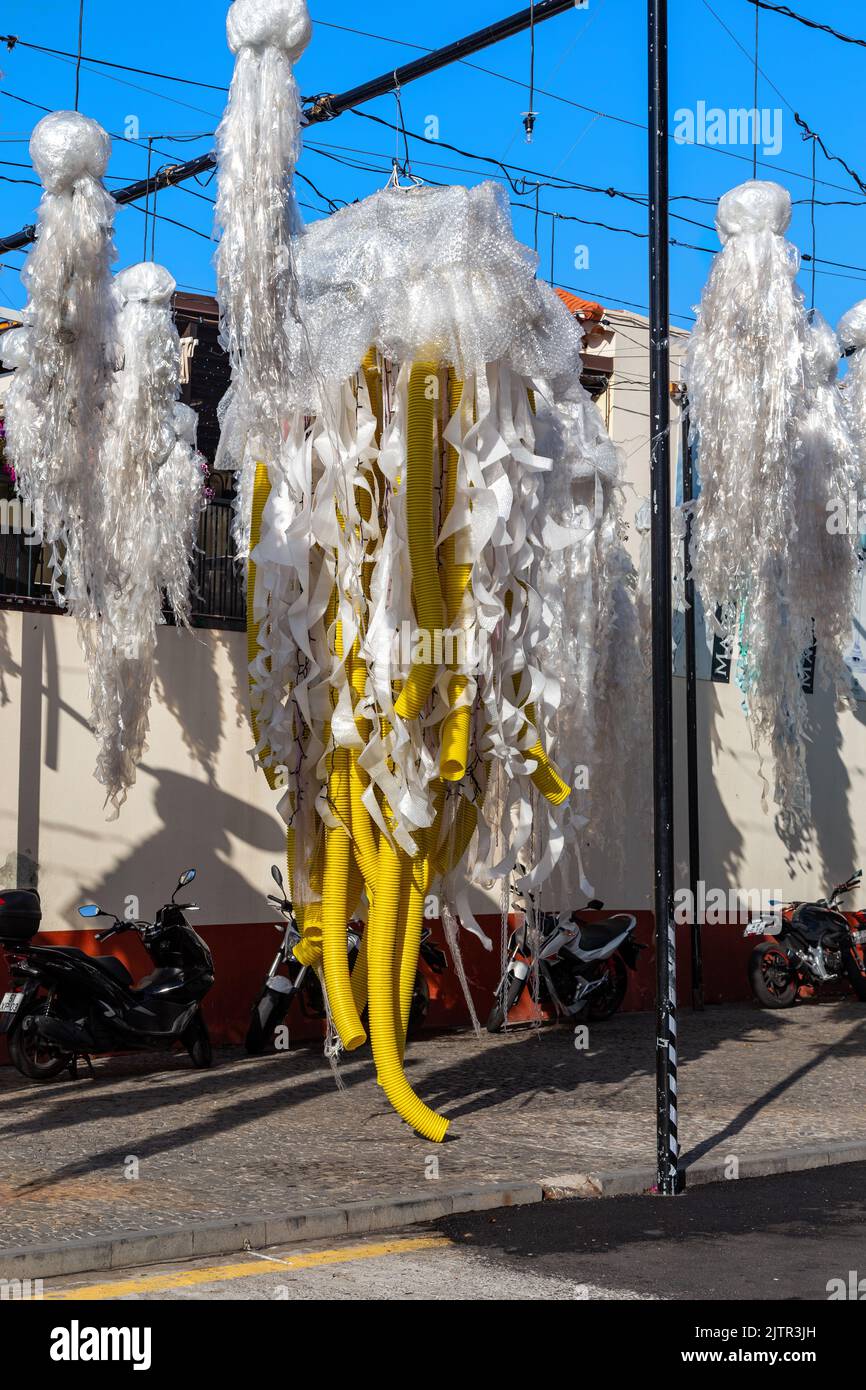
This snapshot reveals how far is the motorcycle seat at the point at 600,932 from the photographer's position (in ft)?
48.0

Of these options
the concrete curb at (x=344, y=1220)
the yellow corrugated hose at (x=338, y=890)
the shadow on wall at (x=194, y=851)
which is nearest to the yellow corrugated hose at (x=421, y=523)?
the yellow corrugated hose at (x=338, y=890)

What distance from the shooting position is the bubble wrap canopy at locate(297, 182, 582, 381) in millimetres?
8969

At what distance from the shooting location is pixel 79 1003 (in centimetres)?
1090

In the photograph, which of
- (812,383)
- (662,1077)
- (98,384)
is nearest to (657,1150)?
(662,1077)

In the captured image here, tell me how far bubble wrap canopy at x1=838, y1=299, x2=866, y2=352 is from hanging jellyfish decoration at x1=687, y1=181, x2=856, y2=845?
850 millimetres

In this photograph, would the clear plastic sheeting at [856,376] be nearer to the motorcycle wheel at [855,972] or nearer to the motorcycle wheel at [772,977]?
the motorcycle wheel at [772,977]

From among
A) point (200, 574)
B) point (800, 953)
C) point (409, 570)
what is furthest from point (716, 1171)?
point (800, 953)

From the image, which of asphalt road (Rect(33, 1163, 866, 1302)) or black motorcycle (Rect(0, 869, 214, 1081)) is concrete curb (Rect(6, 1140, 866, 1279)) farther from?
black motorcycle (Rect(0, 869, 214, 1081))

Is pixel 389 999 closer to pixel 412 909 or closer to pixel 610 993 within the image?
pixel 412 909

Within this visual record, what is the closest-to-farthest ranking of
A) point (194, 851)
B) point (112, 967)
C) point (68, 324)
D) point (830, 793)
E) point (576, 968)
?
point (68, 324)
point (112, 967)
point (194, 851)
point (576, 968)
point (830, 793)

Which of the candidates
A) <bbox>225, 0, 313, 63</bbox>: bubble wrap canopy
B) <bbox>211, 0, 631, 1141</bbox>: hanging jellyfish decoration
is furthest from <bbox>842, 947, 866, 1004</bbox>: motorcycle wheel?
<bbox>225, 0, 313, 63</bbox>: bubble wrap canopy

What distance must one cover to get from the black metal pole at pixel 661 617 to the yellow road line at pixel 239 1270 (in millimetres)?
1632

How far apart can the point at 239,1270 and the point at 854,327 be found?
9.53 metres
